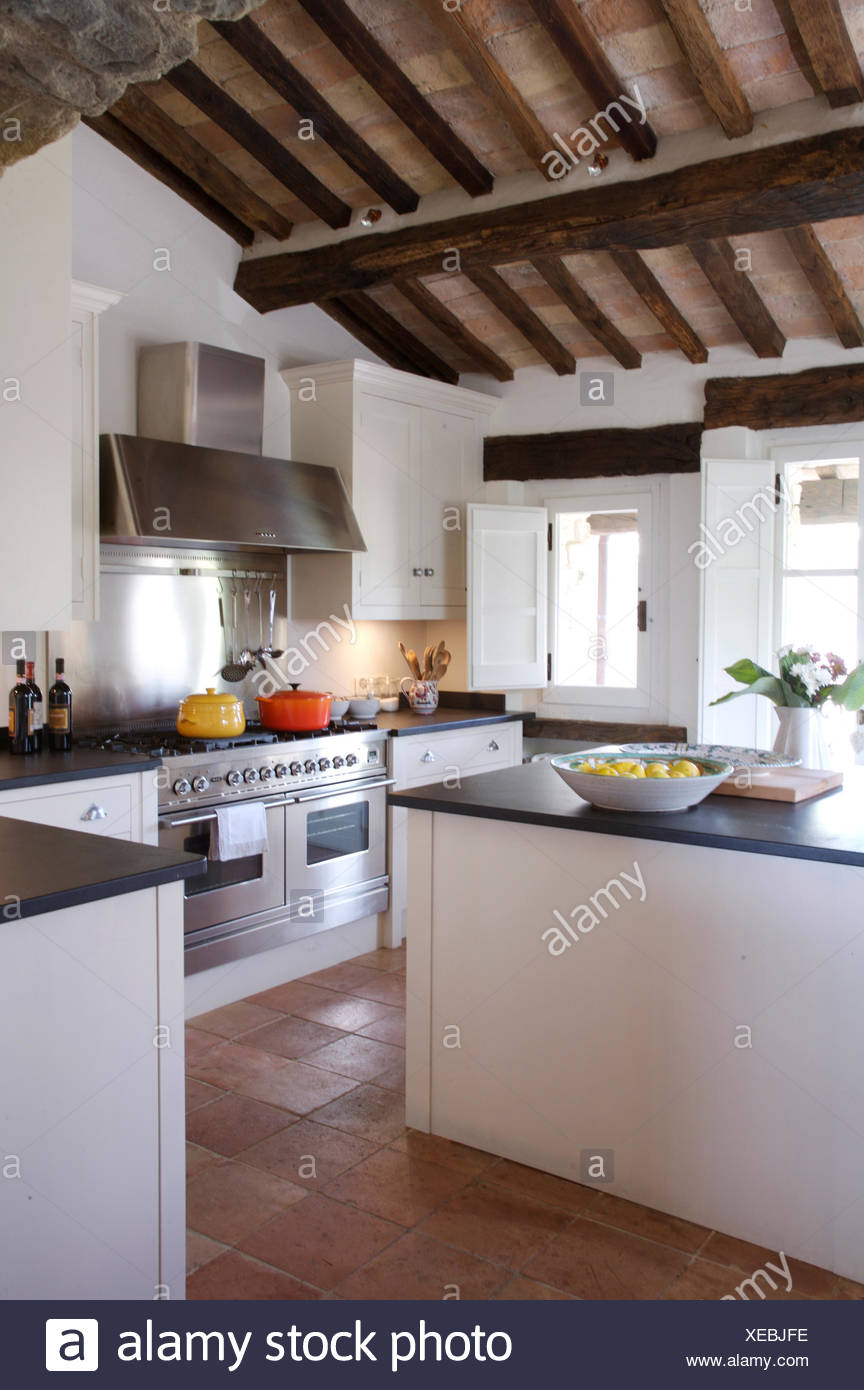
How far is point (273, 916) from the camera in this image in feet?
13.7

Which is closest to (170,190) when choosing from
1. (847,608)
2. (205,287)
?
(205,287)

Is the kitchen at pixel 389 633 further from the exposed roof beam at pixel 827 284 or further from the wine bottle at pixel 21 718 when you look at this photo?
the wine bottle at pixel 21 718

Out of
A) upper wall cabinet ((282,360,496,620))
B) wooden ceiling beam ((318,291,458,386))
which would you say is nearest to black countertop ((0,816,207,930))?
upper wall cabinet ((282,360,496,620))

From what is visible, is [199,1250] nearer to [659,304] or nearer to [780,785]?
[780,785]

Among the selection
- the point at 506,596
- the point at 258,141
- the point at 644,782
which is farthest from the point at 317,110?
the point at 644,782

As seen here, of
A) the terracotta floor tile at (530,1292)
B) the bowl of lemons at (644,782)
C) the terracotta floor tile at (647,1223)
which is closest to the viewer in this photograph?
the terracotta floor tile at (530,1292)

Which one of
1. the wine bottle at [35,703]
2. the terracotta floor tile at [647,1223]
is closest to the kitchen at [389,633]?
the terracotta floor tile at [647,1223]

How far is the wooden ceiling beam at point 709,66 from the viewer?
336cm

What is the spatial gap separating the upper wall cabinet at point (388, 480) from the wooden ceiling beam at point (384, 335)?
358mm

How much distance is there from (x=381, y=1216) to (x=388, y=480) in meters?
3.40

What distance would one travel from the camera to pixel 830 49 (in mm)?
3348

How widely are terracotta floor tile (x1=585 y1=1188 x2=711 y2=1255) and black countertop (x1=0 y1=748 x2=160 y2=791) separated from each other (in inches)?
74.2

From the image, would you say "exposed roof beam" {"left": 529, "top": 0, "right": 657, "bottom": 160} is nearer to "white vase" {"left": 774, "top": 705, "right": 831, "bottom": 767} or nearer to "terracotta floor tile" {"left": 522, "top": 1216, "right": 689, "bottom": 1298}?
"white vase" {"left": 774, "top": 705, "right": 831, "bottom": 767}

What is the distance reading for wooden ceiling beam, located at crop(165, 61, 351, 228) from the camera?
4133mm
